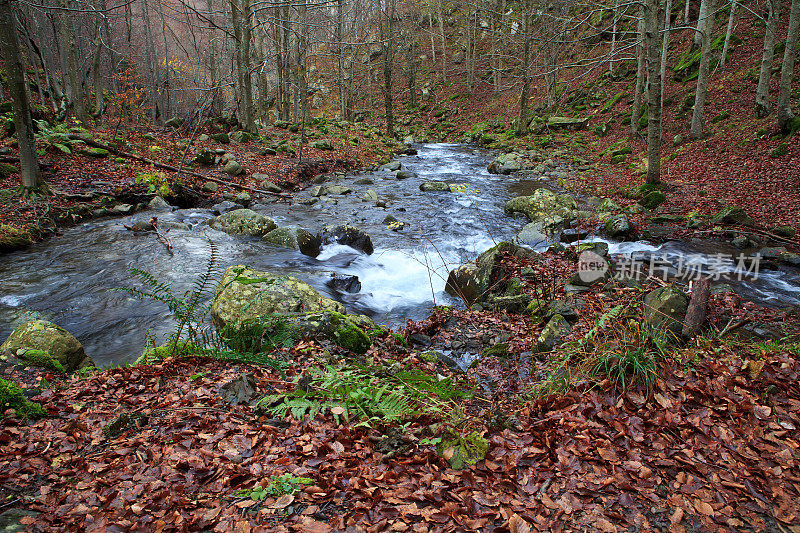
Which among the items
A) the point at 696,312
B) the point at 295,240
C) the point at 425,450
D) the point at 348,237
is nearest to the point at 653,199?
the point at 696,312

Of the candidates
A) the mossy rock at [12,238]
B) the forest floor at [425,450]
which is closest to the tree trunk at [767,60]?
the forest floor at [425,450]

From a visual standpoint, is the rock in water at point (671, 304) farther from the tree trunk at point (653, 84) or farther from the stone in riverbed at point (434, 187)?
the stone in riverbed at point (434, 187)

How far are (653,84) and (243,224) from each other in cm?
1229

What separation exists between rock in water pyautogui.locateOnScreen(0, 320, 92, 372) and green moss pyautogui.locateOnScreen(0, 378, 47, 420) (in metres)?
1.19

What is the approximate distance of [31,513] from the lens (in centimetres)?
236

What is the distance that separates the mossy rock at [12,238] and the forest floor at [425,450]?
6581 mm

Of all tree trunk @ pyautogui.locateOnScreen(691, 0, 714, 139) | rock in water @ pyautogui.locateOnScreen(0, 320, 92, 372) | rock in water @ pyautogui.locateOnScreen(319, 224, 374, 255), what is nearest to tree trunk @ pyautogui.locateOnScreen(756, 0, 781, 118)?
tree trunk @ pyautogui.locateOnScreen(691, 0, 714, 139)

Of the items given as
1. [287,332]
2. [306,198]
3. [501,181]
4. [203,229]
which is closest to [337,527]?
[287,332]

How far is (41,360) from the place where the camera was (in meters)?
4.43

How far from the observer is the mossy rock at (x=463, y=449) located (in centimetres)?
302

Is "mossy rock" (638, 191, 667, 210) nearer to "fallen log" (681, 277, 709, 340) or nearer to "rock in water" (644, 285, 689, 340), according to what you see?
"rock in water" (644, 285, 689, 340)

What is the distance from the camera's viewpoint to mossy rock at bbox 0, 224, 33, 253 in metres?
8.64

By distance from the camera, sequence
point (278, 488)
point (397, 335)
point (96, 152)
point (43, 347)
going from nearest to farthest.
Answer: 1. point (278, 488)
2. point (43, 347)
3. point (397, 335)
4. point (96, 152)

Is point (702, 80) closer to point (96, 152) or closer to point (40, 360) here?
point (40, 360)
